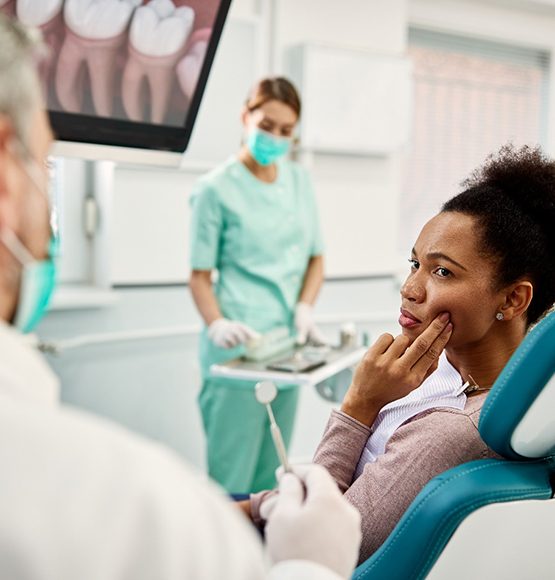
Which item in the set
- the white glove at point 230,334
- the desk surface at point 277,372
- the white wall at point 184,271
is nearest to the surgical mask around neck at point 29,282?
the desk surface at point 277,372

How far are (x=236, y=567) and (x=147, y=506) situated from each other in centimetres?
9

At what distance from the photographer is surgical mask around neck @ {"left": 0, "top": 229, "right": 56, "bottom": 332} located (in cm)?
67

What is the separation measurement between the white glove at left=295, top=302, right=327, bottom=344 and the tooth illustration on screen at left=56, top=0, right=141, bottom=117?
1.27 m

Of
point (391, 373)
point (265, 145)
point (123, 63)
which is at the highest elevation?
point (123, 63)

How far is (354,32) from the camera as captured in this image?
11.6ft

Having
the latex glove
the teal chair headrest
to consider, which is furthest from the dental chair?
the latex glove

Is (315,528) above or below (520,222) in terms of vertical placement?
below

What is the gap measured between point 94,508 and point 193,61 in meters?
1.15

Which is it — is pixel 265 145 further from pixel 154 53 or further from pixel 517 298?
pixel 517 298

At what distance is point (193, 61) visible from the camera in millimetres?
1571

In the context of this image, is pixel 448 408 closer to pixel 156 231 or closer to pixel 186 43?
pixel 186 43

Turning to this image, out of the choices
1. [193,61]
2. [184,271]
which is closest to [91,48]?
[193,61]

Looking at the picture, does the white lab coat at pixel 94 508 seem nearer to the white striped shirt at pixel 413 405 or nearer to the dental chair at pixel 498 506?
the dental chair at pixel 498 506

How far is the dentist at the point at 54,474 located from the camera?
0.55m
